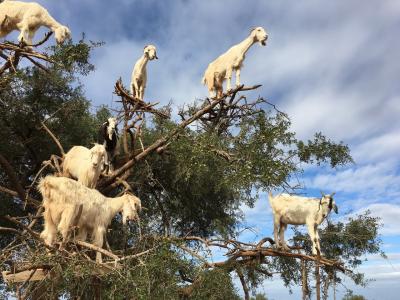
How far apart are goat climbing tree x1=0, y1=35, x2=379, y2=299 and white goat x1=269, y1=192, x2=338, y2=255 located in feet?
1.36

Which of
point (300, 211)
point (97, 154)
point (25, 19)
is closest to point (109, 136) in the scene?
point (97, 154)

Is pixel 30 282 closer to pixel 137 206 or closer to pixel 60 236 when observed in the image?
pixel 60 236

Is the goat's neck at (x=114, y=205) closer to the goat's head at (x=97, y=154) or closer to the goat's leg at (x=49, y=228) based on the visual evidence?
the goat's leg at (x=49, y=228)

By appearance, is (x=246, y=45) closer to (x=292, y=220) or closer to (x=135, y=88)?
(x=135, y=88)

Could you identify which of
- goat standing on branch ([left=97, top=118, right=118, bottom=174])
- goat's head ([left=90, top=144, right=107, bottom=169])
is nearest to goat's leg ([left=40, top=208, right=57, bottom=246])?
goat's head ([left=90, top=144, right=107, bottom=169])

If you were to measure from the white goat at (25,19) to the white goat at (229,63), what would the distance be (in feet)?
12.2

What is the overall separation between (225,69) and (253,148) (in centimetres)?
328

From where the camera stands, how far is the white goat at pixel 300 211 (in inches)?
362

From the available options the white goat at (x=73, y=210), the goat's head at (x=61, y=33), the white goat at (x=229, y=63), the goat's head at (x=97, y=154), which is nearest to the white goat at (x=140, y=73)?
the white goat at (x=229, y=63)

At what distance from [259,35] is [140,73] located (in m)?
2.99

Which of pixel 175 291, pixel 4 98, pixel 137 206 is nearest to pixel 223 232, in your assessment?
pixel 137 206

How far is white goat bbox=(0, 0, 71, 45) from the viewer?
28.8 feet

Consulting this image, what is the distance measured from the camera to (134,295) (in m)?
5.36

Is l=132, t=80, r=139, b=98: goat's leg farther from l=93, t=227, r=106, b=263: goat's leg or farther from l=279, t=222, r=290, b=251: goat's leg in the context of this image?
l=93, t=227, r=106, b=263: goat's leg
